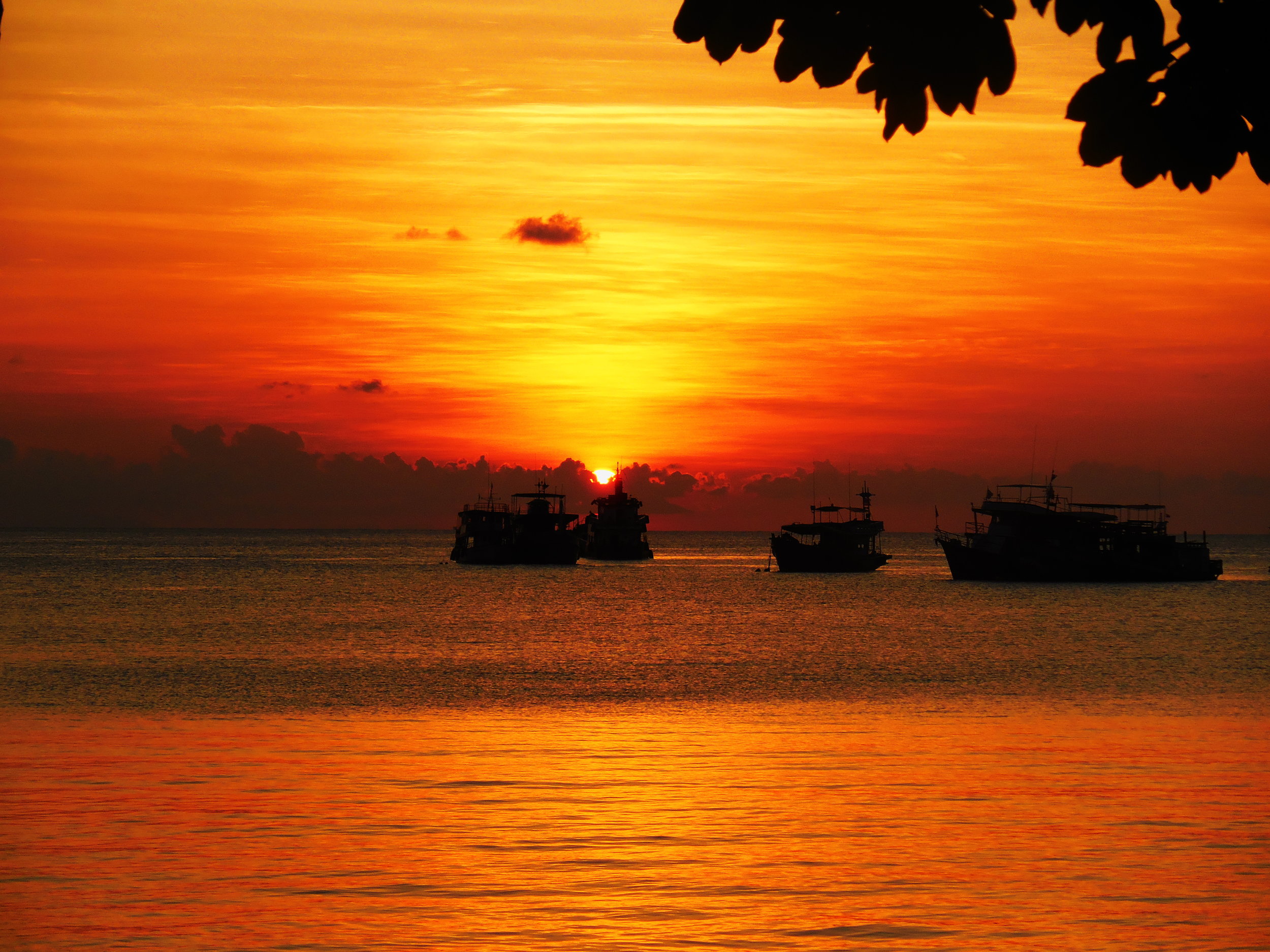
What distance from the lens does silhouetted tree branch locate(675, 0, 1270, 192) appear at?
5168 mm

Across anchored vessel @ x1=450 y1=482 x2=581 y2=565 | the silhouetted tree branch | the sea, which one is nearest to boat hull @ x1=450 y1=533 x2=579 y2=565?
anchored vessel @ x1=450 y1=482 x2=581 y2=565

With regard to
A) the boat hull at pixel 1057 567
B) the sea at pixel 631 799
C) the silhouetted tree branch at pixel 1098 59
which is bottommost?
the sea at pixel 631 799

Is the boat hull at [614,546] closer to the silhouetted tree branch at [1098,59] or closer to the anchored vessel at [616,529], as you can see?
the anchored vessel at [616,529]

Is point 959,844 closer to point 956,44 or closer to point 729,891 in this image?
point 729,891

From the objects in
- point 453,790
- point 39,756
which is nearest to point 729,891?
point 453,790

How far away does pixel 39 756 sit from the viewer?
27203 mm

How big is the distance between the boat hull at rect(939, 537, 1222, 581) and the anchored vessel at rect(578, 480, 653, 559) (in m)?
54.8

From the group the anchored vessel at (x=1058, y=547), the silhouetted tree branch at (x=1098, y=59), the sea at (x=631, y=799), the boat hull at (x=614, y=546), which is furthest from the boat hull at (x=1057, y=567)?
the silhouetted tree branch at (x=1098, y=59)

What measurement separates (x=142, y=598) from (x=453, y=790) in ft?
273

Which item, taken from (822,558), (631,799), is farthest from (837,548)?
(631,799)

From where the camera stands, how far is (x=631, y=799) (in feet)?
72.3

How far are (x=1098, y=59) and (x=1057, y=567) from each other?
10959 cm

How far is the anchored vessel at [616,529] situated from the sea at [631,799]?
109 metres

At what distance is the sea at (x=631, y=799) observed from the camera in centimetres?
1550
